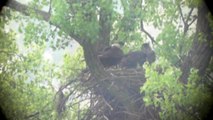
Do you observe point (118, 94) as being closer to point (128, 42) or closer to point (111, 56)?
point (111, 56)

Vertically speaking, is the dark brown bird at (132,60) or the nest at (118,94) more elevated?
the dark brown bird at (132,60)

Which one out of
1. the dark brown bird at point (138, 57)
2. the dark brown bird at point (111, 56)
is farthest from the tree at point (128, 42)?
the dark brown bird at point (138, 57)

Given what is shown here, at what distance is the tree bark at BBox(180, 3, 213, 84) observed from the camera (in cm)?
619

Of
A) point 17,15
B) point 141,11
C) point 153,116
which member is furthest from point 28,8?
point 153,116

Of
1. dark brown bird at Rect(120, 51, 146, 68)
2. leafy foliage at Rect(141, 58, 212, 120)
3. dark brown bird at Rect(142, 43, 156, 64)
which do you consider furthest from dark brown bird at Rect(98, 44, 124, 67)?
leafy foliage at Rect(141, 58, 212, 120)

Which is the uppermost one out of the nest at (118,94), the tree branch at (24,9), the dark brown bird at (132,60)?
the tree branch at (24,9)

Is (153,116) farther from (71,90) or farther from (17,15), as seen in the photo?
(17,15)

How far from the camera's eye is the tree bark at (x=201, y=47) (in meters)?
6.19

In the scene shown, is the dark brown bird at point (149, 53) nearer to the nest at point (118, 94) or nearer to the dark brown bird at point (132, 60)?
the dark brown bird at point (132, 60)

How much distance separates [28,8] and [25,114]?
192cm

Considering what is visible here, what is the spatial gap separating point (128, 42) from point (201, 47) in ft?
7.06

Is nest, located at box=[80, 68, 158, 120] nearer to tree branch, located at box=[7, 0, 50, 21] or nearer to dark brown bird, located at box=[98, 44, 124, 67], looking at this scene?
dark brown bird, located at box=[98, 44, 124, 67]

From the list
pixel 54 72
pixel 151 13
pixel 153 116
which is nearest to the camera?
pixel 153 116

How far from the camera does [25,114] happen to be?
7504mm
